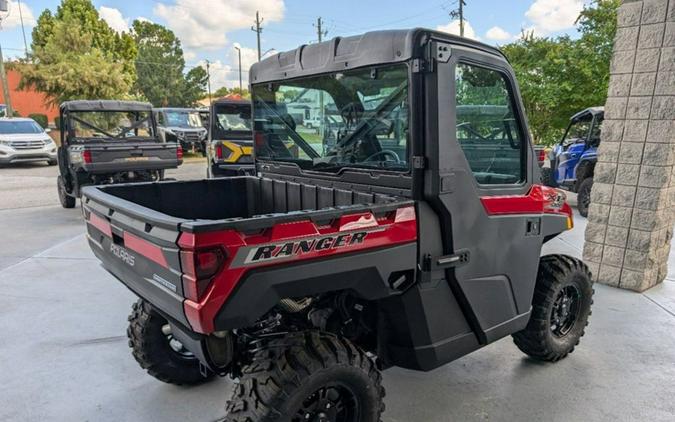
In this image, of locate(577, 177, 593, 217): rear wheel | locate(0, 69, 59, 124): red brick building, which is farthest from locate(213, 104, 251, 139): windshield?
locate(0, 69, 59, 124): red brick building

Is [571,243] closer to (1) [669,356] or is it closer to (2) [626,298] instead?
(2) [626,298]

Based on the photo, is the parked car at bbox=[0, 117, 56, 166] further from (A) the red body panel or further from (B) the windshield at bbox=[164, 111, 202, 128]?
(A) the red body panel

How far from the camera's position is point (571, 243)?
6.28 metres

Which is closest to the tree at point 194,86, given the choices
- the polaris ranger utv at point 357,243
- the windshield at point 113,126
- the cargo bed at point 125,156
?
the windshield at point 113,126

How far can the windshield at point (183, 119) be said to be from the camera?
19.7 metres

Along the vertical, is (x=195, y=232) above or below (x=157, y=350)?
above

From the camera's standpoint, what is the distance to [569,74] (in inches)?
513

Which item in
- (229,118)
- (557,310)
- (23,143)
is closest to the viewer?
A: (557,310)

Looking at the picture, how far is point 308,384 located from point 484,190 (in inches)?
50.8

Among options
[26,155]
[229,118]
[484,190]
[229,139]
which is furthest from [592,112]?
[26,155]

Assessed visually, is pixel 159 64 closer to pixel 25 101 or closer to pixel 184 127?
pixel 25 101

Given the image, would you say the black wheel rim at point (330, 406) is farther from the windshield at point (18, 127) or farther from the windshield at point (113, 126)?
the windshield at point (18, 127)

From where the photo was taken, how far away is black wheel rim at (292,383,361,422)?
2000 mm

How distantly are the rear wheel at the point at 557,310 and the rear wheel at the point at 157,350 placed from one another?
2057 mm
